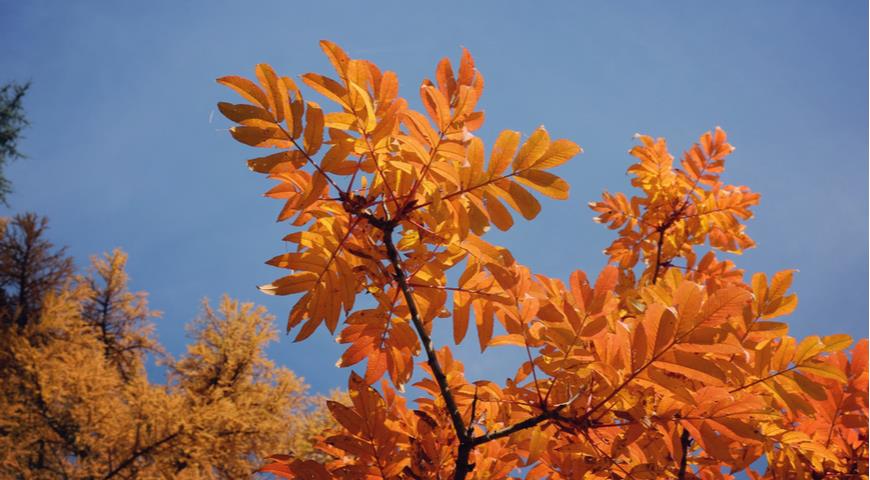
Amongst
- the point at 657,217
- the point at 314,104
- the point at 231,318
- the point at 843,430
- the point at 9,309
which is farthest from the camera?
the point at 9,309

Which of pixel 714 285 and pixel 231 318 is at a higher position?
pixel 231 318

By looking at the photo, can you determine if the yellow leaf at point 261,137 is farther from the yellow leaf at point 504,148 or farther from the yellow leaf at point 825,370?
the yellow leaf at point 825,370

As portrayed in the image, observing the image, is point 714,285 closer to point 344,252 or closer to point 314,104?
point 344,252

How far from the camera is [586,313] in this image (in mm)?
659

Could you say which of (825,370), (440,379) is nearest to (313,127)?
(440,379)

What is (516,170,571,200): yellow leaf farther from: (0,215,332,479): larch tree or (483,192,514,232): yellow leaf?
(0,215,332,479): larch tree

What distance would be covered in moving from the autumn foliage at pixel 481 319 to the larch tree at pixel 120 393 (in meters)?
3.72

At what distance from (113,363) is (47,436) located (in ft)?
8.58

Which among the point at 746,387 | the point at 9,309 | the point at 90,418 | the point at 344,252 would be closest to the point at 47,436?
the point at 90,418

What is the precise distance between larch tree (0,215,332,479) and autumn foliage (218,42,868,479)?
147 inches

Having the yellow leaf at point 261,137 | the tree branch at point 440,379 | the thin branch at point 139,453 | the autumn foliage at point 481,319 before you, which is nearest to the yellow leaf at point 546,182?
the autumn foliage at point 481,319

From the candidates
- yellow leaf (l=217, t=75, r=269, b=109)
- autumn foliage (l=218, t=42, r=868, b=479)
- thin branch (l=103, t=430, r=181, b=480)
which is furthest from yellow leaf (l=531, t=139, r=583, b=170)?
thin branch (l=103, t=430, r=181, b=480)

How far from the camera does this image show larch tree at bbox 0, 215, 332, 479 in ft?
16.0

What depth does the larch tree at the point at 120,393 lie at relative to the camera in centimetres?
488
